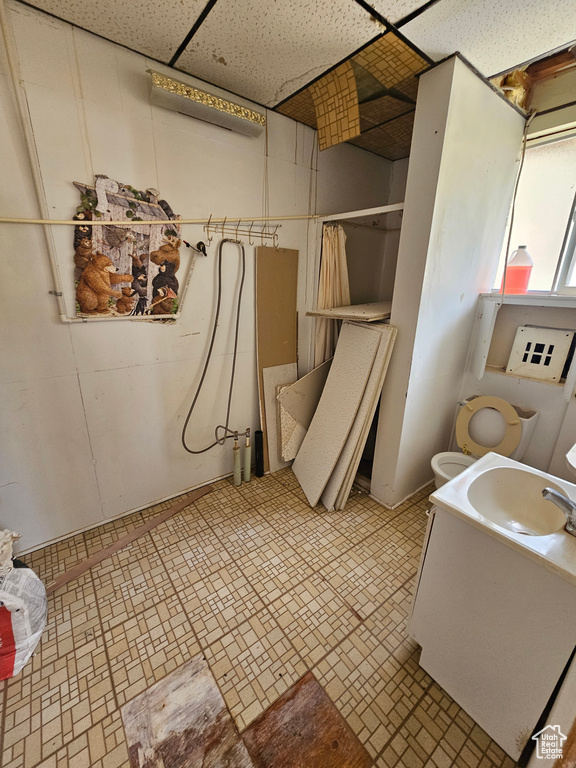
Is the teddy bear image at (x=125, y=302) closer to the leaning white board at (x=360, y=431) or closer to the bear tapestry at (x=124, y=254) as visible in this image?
the bear tapestry at (x=124, y=254)

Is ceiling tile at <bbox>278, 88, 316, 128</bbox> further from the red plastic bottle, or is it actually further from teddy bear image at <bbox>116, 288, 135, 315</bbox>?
the red plastic bottle

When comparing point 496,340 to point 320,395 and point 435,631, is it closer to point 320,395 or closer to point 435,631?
point 320,395

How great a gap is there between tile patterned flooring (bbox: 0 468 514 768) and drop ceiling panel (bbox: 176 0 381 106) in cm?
251

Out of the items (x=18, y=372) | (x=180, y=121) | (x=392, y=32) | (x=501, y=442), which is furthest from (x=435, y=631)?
(x=180, y=121)

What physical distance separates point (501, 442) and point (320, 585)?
150cm

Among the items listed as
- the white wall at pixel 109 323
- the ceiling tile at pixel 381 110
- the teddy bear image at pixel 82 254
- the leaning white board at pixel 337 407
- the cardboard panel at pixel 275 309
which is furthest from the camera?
the cardboard panel at pixel 275 309

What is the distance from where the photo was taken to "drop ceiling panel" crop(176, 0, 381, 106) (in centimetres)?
122

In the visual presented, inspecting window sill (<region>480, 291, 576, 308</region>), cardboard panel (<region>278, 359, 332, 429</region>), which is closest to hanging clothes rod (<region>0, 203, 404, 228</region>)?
window sill (<region>480, 291, 576, 308</region>)

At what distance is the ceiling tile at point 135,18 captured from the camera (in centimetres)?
121

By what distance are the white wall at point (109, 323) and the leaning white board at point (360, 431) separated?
2.59 ft

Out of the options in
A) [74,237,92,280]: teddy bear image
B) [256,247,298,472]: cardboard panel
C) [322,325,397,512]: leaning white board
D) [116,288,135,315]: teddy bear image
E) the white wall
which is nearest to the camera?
the white wall

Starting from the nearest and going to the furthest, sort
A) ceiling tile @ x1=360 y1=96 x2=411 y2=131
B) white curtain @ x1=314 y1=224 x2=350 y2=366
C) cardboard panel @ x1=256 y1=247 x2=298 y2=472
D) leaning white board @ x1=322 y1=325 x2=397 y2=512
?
ceiling tile @ x1=360 y1=96 x2=411 y2=131 < leaning white board @ x1=322 y1=325 x2=397 y2=512 < cardboard panel @ x1=256 y1=247 x2=298 y2=472 < white curtain @ x1=314 y1=224 x2=350 y2=366

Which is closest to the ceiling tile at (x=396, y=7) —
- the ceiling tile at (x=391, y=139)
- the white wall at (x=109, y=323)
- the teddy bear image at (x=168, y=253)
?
the ceiling tile at (x=391, y=139)

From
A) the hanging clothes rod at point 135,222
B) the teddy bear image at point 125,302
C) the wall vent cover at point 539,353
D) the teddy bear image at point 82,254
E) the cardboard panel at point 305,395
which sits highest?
the hanging clothes rod at point 135,222
